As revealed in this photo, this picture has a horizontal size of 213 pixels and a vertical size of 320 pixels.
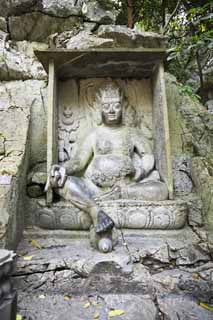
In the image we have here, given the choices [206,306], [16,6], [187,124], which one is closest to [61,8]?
[16,6]

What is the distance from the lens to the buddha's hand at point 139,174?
2875 millimetres

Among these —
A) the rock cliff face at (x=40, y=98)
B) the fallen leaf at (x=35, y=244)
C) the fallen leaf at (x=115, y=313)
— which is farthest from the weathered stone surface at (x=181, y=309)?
the fallen leaf at (x=35, y=244)

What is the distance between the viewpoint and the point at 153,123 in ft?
10.7

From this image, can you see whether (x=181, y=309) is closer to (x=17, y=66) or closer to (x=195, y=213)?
(x=195, y=213)

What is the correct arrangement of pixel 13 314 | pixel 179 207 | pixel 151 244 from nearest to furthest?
pixel 13 314
pixel 151 244
pixel 179 207

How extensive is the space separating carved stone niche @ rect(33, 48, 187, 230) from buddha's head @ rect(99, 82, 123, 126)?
0.17m

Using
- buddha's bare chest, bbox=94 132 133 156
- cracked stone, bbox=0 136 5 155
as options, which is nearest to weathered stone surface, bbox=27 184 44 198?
cracked stone, bbox=0 136 5 155

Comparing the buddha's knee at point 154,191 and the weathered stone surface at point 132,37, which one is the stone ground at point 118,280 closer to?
the buddha's knee at point 154,191

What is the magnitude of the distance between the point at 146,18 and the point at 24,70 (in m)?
3.29

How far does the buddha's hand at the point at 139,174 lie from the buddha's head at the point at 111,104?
0.67 m

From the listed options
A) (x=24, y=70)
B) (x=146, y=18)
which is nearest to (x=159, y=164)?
(x=24, y=70)

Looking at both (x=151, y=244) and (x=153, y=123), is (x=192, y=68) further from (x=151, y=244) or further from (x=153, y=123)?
(x=151, y=244)

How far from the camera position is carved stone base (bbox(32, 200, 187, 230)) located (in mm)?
2412

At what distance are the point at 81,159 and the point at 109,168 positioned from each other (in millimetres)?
388
